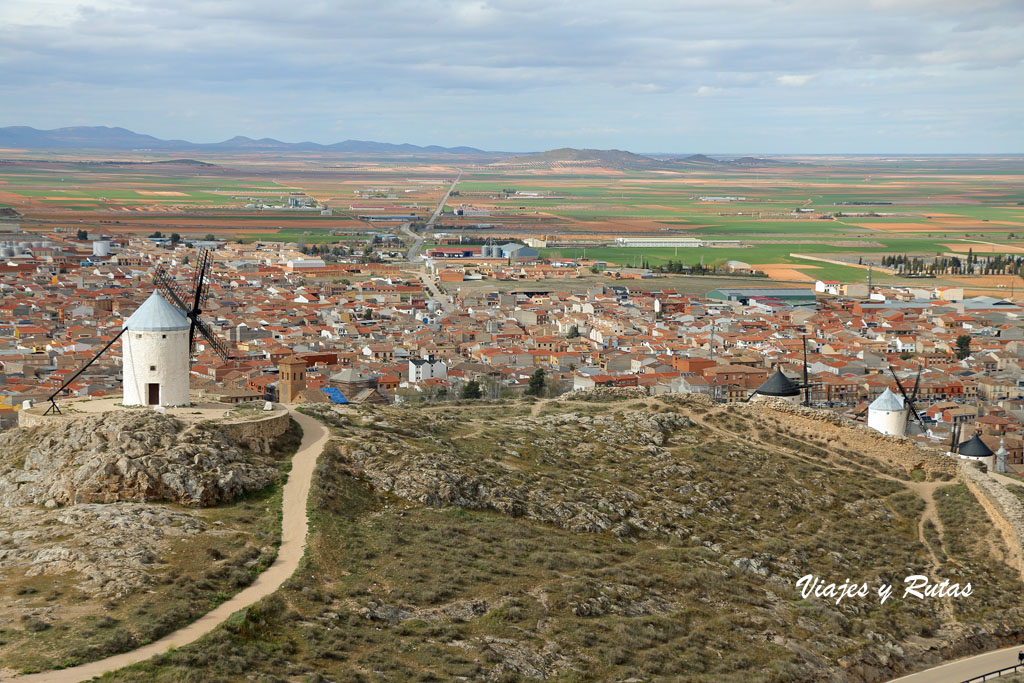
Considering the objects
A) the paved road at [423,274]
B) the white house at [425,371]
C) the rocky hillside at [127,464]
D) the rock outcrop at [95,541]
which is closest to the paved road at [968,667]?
the rocky hillside at [127,464]

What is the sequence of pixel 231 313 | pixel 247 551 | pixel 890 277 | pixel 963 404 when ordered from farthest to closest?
pixel 890 277
pixel 231 313
pixel 963 404
pixel 247 551

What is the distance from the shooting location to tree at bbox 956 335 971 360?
83.1 m

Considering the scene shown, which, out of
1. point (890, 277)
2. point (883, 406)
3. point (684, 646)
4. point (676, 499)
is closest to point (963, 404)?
point (883, 406)

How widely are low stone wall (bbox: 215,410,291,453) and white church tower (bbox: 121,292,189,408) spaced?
225cm

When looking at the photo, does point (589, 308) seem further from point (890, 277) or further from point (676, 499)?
→ point (676, 499)

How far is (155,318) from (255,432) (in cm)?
359

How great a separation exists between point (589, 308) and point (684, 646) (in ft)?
268

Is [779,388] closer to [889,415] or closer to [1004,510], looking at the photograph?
[889,415]

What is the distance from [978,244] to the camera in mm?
171125

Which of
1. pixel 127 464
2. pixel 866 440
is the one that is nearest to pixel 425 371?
pixel 866 440

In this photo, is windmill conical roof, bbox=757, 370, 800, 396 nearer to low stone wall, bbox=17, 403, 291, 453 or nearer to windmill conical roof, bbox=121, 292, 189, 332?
low stone wall, bbox=17, 403, 291, 453

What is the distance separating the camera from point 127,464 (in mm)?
22062

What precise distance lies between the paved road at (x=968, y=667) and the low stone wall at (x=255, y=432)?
13232mm

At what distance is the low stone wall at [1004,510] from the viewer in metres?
28.2
